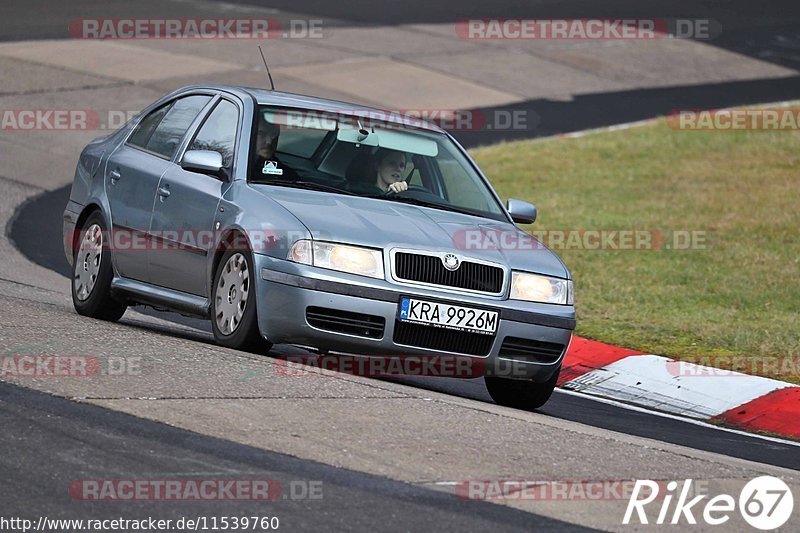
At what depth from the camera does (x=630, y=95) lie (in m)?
26.9

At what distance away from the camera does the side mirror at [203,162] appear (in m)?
8.91

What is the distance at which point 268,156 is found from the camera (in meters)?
9.17

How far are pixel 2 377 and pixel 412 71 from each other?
1933cm

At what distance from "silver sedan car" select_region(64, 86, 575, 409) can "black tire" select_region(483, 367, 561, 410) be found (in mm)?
12

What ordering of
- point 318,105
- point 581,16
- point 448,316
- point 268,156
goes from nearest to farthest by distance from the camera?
point 448,316 < point 268,156 < point 318,105 < point 581,16

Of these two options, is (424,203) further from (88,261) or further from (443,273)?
(88,261)

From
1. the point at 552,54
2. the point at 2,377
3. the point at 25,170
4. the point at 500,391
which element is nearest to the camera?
the point at 2,377

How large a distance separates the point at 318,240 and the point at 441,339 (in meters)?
Answer: 0.85

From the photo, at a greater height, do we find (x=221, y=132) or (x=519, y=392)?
(x=221, y=132)

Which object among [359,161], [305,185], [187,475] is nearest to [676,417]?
[359,161]

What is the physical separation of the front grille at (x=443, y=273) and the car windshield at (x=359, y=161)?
85 centimetres

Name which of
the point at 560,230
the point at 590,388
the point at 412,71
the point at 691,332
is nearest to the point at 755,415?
the point at 590,388

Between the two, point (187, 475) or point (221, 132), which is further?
point (221, 132)

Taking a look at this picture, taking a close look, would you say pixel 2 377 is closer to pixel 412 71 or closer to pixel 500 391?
pixel 500 391
